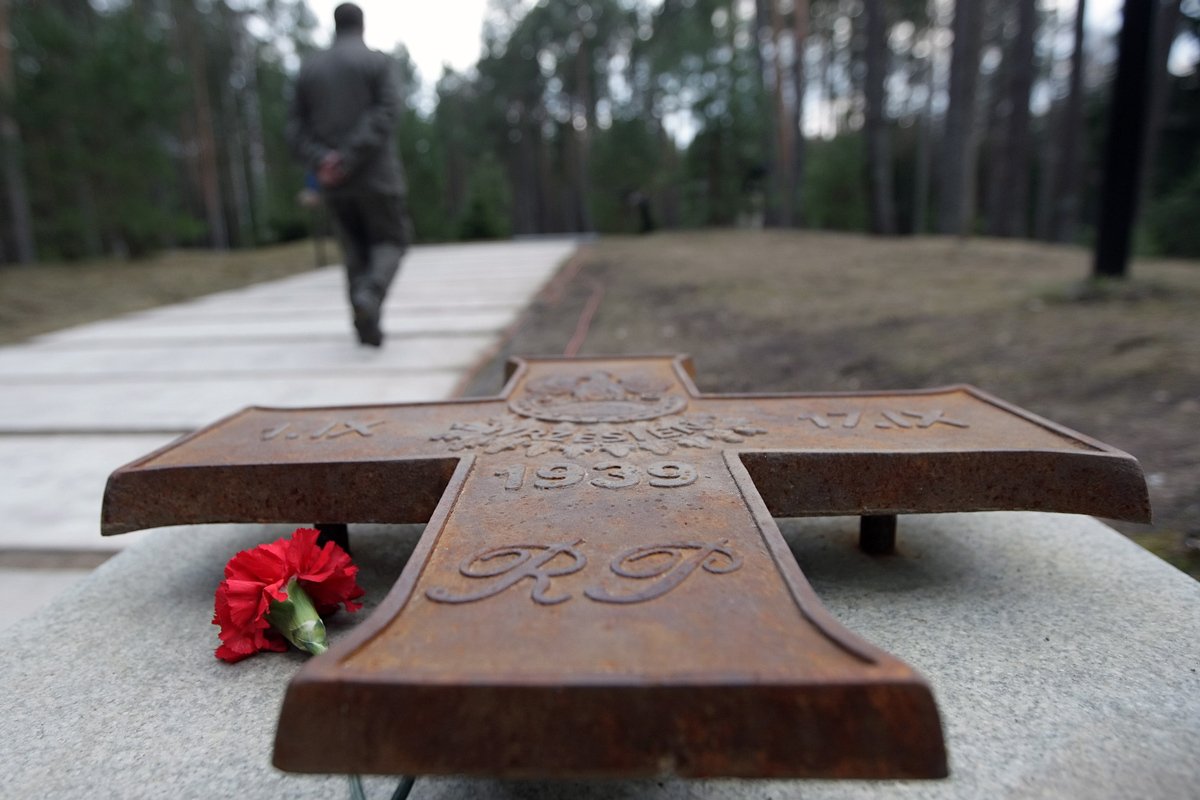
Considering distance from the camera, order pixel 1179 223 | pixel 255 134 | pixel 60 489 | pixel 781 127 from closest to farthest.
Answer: pixel 60 489 → pixel 1179 223 → pixel 781 127 → pixel 255 134

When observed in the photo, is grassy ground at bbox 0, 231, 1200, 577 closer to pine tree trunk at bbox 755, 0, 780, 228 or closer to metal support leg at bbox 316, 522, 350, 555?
metal support leg at bbox 316, 522, 350, 555

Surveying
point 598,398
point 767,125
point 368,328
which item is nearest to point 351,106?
point 368,328

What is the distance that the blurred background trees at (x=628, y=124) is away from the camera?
12203mm

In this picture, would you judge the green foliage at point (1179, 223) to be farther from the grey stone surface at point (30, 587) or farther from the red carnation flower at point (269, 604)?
the grey stone surface at point (30, 587)

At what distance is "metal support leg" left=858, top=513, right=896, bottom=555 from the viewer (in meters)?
1.52

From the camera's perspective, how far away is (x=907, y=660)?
117cm

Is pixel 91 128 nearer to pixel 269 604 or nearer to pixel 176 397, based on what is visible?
pixel 176 397

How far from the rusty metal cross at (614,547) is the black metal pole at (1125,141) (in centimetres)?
340

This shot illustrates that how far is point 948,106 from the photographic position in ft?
A: 36.9

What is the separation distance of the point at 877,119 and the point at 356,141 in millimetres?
11278

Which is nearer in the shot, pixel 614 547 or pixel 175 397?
pixel 614 547

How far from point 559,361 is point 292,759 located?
161 centimetres

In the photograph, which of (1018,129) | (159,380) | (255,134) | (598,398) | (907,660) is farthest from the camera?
(255,134)

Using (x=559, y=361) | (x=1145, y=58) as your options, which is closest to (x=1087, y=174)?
(x=1145, y=58)
